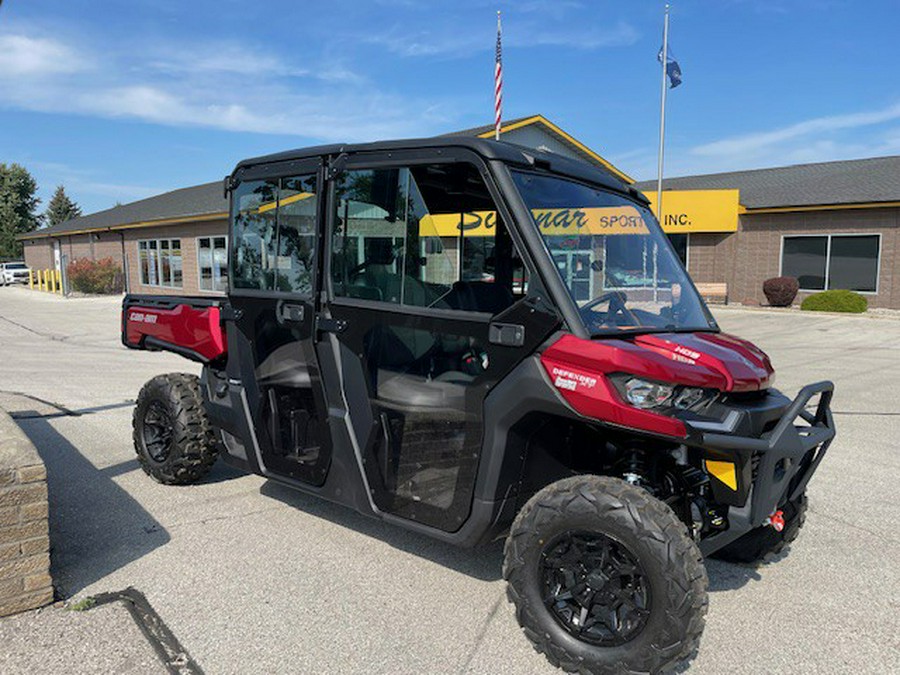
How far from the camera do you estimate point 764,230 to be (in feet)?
77.9

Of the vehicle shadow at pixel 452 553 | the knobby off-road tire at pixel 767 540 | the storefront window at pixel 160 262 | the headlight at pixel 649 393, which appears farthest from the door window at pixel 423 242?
the storefront window at pixel 160 262

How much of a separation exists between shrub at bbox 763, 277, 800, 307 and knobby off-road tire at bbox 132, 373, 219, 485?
21.6 m

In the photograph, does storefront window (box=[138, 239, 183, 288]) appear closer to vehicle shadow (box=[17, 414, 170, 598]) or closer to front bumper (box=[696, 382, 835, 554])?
vehicle shadow (box=[17, 414, 170, 598])

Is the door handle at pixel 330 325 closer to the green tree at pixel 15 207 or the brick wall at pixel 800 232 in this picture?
the brick wall at pixel 800 232

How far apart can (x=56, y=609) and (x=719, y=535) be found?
300 centimetres

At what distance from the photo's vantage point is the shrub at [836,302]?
19875mm

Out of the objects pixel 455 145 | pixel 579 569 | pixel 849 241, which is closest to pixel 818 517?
pixel 579 569

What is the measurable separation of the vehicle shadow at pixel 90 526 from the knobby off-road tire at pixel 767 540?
10.6 ft

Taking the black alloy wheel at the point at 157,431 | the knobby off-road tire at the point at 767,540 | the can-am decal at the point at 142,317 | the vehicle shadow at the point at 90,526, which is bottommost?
the vehicle shadow at the point at 90,526

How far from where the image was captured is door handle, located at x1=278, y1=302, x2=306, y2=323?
3.62 meters

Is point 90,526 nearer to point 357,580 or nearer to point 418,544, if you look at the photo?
point 357,580

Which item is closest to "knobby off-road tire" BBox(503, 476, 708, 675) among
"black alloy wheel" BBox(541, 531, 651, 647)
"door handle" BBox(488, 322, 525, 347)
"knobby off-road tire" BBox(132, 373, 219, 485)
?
"black alloy wheel" BBox(541, 531, 651, 647)

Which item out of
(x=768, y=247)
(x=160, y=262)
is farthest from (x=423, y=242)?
(x=160, y=262)

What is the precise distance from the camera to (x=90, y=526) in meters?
4.11
